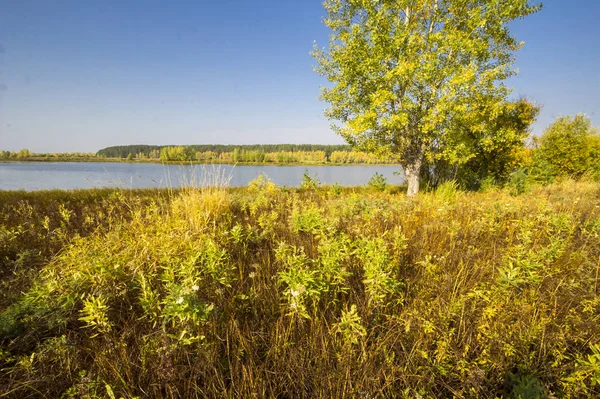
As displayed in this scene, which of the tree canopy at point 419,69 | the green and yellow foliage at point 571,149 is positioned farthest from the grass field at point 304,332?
the green and yellow foliage at point 571,149

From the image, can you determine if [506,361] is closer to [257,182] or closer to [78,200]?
[257,182]

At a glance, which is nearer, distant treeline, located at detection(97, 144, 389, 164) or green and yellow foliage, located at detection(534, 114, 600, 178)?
green and yellow foliage, located at detection(534, 114, 600, 178)

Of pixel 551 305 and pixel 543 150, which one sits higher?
pixel 543 150

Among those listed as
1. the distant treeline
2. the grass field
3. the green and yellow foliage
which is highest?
the distant treeline

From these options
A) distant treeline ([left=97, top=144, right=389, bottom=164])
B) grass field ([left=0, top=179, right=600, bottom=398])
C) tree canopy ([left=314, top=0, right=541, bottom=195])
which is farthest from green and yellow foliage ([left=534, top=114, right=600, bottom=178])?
distant treeline ([left=97, top=144, right=389, bottom=164])

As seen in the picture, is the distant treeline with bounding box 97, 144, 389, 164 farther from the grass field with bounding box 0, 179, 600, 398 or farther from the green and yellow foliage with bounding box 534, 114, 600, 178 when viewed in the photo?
the grass field with bounding box 0, 179, 600, 398

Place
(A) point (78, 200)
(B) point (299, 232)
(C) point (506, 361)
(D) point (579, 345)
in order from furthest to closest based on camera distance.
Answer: (A) point (78, 200) < (B) point (299, 232) < (D) point (579, 345) < (C) point (506, 361)

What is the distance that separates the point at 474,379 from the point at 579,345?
44.1 inches

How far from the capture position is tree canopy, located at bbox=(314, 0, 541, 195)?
29.7ft

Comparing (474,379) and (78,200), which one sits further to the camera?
(78,200)

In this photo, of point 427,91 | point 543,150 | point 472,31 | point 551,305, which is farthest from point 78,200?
point 543,150

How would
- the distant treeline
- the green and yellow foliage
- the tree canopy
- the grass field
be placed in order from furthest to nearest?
the distant treeline → the green and yellow foliage → the tree canopy → the grass field

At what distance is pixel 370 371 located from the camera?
1.56 meters

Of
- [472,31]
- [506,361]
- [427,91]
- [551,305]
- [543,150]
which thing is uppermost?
[472,31]
